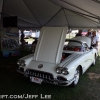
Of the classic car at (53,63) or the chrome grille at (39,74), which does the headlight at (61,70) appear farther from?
the chrome grille at (39,74)

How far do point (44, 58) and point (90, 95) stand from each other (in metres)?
1.71

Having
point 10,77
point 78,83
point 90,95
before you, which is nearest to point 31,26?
point 10,77

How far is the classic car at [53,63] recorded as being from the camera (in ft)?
11.9

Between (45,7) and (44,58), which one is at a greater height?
(45,7)

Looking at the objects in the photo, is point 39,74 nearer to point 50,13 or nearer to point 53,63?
point 53,63

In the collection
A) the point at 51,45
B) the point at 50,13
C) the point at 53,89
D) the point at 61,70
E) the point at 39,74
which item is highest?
the point at 50,13

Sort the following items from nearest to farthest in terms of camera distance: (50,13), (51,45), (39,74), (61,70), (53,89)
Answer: (61,70) < (39,74) < (53,89) < (51,45) < (50,13)

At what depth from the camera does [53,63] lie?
409cm

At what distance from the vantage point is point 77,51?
16.4ft

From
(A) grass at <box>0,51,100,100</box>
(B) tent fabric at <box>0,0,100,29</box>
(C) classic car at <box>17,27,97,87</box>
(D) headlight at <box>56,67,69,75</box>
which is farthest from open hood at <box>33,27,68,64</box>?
(B) tent fabric at <box>0,0,100,29</box>

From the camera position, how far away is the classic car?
3.61m

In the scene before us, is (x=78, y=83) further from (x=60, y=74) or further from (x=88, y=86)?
(x=60, y=74)

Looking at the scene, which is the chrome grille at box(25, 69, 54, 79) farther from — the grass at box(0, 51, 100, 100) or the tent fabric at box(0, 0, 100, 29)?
the tent fabric at box(0, 0, 100, 29)

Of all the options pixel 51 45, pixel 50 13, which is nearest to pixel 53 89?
pixel 51 45
